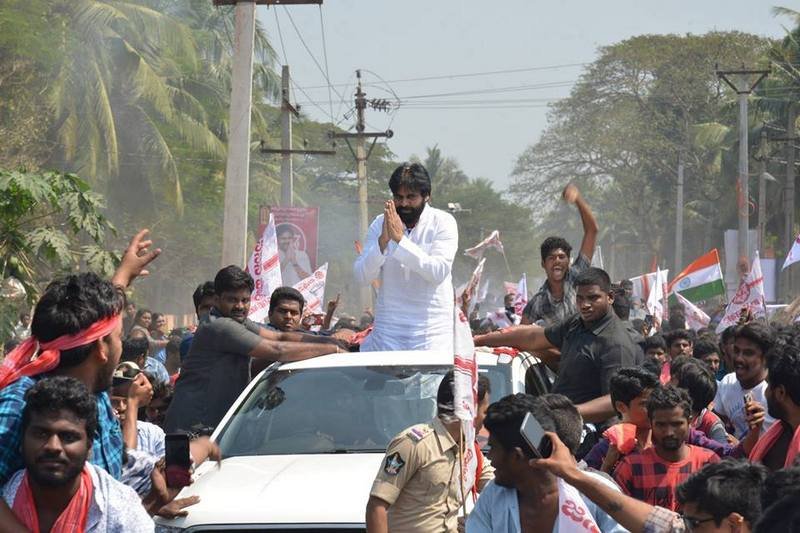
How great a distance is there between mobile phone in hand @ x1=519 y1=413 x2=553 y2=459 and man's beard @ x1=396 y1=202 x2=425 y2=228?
380 centimetres

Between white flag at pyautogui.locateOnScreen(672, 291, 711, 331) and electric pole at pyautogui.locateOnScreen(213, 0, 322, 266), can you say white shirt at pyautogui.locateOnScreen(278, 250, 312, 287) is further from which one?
white flag at pyautogui.locateOnScreen(672, 291, 711, 331)

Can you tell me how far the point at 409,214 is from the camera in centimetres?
777

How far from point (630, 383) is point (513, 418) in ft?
6.33

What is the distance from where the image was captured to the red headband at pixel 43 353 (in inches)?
159

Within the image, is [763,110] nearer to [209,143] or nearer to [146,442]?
[209,143]

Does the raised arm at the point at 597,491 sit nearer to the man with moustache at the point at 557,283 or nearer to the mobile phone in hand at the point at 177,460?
the mobile phone in hand at the point at 177,460

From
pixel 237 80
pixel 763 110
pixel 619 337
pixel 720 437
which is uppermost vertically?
pixel 763 110

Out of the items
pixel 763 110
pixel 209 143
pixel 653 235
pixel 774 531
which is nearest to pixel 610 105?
pixel 653 235

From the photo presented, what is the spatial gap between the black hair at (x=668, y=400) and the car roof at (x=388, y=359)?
1493mm

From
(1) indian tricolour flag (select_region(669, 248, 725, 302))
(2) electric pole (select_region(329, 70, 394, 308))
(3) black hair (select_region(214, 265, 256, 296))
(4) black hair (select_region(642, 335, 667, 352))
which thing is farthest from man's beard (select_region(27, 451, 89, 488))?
(2) electric pole (select_region(329, 70, 394, 308))

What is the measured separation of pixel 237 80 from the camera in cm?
1527

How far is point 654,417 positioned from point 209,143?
3316 cm

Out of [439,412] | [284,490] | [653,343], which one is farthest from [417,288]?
[653,343]

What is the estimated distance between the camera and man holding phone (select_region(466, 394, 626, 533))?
423 cm
